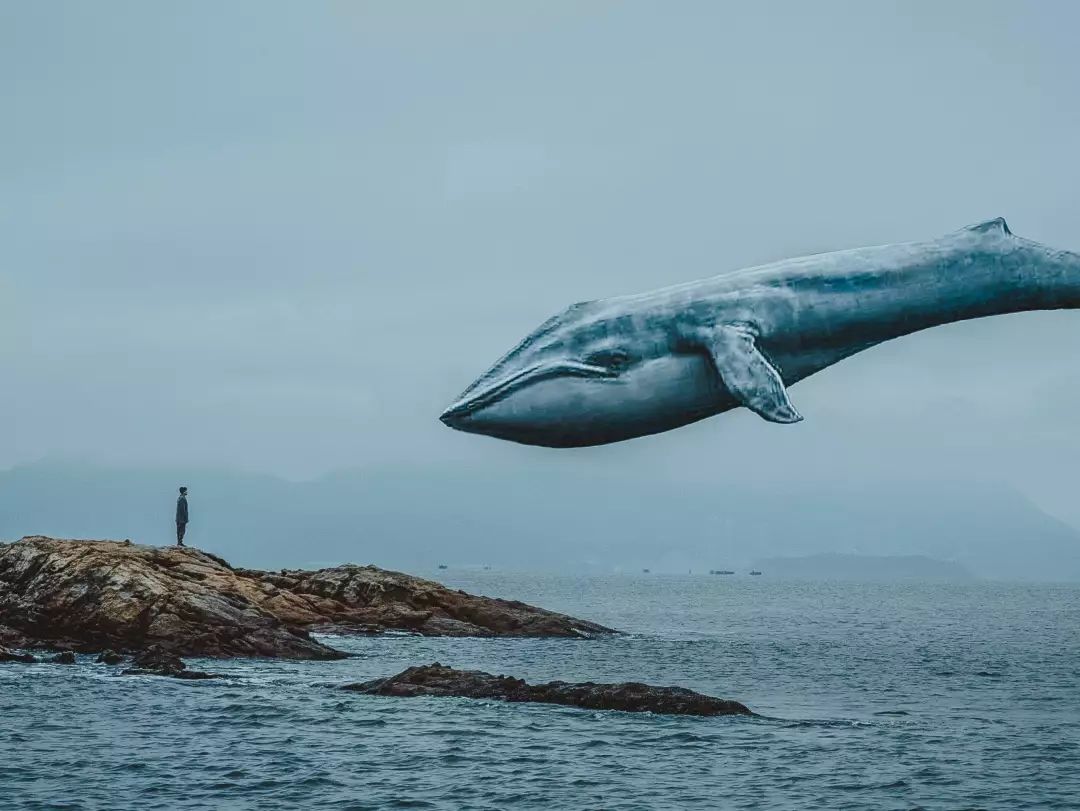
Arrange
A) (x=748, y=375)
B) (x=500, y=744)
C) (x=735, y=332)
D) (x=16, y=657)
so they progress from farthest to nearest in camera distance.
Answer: (x=16, y=657)
(x=500, y=744)
(x=735, y=332)
(x=748, y=375)

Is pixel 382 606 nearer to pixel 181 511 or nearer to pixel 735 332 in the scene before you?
pixel 181 511

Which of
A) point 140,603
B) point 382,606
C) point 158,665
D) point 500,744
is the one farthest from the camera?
point 382,606

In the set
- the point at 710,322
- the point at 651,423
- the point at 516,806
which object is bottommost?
the point at 516,806

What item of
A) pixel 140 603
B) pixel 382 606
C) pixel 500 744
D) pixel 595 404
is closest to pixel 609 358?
pixel 595 404

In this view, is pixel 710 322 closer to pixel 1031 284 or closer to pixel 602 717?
pixel 1031 284

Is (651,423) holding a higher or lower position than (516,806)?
higher

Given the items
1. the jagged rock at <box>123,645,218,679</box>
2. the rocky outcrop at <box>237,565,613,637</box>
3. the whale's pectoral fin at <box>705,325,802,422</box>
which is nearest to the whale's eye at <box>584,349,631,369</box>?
the whale's pectoral fin at <box>705,325,802,422</box>

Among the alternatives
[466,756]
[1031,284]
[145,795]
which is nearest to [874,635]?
[466,756]

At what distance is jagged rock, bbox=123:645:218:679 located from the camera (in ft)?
→ 215

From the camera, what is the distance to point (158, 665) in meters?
65.4

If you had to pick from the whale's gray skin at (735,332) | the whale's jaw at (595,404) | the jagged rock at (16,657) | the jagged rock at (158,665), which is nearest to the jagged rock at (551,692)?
the jagged rock at (158,665)

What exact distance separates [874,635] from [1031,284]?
14894cm

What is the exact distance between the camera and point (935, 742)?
61.2 m

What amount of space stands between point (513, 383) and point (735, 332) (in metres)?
0.70
